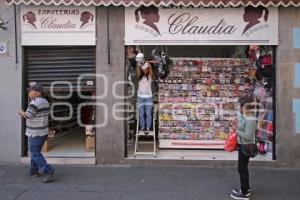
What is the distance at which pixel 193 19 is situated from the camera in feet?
30.8

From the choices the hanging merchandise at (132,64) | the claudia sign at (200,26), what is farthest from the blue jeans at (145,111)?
the claudia sign at (200,26)

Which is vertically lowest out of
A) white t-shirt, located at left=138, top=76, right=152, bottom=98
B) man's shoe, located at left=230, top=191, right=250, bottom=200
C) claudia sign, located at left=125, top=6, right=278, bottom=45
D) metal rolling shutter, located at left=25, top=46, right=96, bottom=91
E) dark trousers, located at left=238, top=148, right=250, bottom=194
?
man's shoe, located at left=230, top=191, right=250, bottom=200

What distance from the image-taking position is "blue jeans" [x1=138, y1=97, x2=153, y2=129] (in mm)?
10000

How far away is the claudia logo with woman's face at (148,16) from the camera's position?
9.34 m

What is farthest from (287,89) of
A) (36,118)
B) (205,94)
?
(36,118)

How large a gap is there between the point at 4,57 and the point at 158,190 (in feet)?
14.1

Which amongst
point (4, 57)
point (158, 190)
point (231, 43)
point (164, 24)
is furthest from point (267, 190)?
point (4, 57)

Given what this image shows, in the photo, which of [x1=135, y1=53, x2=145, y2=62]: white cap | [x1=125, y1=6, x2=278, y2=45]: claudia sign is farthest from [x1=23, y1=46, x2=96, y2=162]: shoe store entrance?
[x1=125, y1=6, x2=278, y2=45]: claudia sign

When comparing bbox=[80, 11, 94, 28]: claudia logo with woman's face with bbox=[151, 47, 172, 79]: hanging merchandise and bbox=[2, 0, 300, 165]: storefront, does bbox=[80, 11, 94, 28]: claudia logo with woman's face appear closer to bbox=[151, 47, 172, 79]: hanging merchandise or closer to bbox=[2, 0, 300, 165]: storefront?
bbox=[2, 0, 300, 165]: storefront

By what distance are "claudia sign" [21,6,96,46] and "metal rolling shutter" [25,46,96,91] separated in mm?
254

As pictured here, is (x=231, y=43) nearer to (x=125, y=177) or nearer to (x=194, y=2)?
(x=194, y=2)

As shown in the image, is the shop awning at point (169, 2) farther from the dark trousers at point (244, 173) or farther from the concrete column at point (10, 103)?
the dark trousers at point (244, 173)

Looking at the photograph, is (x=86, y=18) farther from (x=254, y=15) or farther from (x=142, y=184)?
(x=142, y=184)

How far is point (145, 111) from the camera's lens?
10.0 metres
